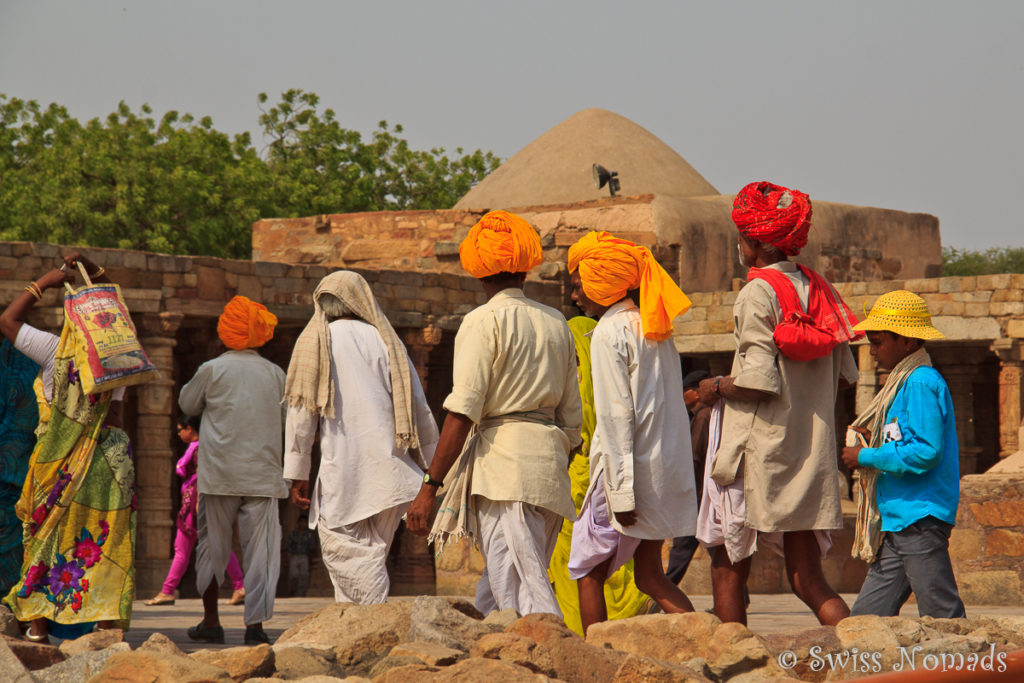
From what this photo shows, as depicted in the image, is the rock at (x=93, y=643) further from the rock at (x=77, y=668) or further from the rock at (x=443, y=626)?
the rock at (x=443, y=626)

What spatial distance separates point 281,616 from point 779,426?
4912mm

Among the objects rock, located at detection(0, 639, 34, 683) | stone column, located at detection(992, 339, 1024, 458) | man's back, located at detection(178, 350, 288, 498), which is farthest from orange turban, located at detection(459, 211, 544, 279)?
stone column, located at detection(992, 339, 1024, 458)

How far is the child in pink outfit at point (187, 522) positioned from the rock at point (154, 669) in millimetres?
5531

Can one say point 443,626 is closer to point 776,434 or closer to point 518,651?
point 518,651

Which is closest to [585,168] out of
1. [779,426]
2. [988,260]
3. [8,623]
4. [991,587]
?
[991,587]

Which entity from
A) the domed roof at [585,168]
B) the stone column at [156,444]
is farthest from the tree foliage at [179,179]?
the stone column at [156,444]

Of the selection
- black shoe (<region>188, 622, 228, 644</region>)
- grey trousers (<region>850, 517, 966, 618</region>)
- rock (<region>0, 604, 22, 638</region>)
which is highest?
grey trousers (<region>850, 517, 966, 618</region>)

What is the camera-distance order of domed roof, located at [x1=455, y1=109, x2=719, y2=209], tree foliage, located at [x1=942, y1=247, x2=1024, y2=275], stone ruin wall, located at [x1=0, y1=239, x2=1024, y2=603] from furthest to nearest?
tree foliage, located at [x1=942, y1=247, x2=1024, y2=275]
domed roof, located at [x1=455, y1=109, x2=719, y2=209]
stone ruin wall, located at [x1=0, y1=239, x2=1024, y2=603]

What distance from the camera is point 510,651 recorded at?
13.8 ft

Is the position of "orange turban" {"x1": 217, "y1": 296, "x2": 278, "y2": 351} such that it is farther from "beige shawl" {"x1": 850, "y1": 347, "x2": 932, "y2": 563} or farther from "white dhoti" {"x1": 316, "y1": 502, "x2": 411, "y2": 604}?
"beige shawl" {"x1": 850, "y1": 347, "x2": 932, "y2": 563}

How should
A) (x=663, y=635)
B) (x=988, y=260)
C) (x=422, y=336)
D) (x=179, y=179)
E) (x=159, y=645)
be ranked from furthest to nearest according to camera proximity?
(x=988, y=260) < (x=179, y=179) < (x=422, y=336) < (x=663, y=635) < (x=159, y=645)

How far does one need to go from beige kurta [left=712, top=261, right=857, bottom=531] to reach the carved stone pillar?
47.6 feet

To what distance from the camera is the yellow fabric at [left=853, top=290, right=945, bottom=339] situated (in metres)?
5.29

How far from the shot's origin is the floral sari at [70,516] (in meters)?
6.45
